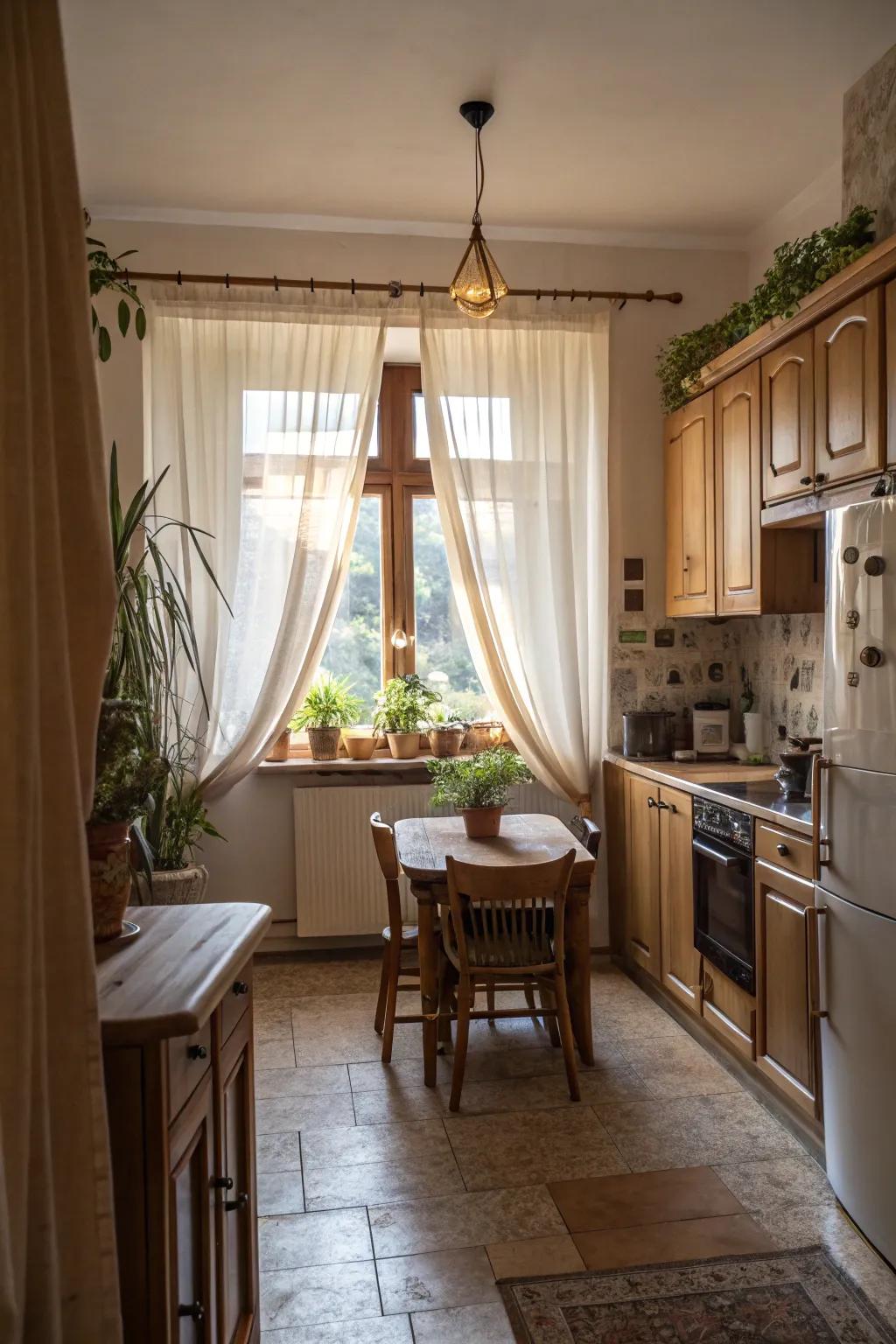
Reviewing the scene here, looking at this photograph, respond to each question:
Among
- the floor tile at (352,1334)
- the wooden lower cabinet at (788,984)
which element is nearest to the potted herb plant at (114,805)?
the floor tile at (352,1334)

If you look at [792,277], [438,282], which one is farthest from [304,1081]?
[438,282]

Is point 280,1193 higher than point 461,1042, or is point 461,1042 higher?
point 461,1042

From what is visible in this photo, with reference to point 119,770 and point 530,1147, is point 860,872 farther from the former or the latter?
point 119,770

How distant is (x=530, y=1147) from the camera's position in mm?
2865

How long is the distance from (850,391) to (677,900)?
1.89 meters

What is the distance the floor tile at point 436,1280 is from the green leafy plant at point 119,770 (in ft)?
4.42

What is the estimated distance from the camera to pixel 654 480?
15.1 feet

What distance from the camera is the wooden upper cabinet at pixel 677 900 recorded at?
11.8 feet

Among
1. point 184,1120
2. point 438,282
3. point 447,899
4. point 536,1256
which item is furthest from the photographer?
point 438,282

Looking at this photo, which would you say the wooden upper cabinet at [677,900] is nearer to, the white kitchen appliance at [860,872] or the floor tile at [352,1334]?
the white kitchen appliance at [860,872]

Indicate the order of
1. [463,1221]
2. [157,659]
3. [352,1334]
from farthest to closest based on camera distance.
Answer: [157,659], [463,1221], [352,1334]

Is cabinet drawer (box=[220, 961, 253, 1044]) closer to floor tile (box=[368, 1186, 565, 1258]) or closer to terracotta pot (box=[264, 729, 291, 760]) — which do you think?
floor tile (box=[368, 1186, 565, 1258])

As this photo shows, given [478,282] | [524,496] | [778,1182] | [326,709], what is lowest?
[778,1182]

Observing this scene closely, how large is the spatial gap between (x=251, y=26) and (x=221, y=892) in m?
3.31
